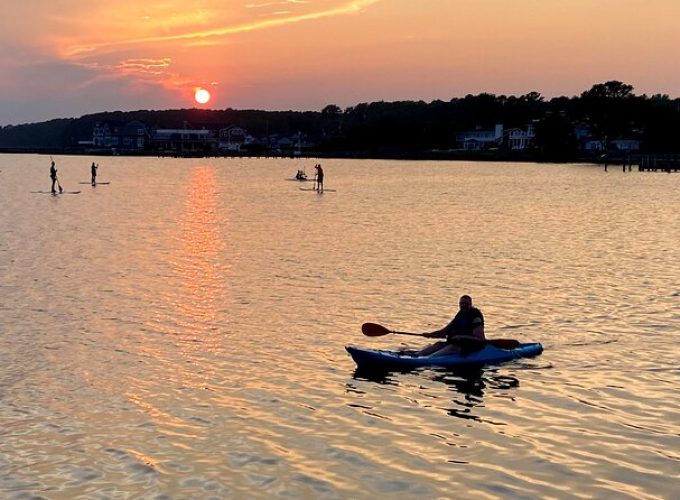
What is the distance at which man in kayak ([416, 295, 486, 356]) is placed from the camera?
735 inches

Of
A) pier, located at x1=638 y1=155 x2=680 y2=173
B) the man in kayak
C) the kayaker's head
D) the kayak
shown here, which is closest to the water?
the kayak

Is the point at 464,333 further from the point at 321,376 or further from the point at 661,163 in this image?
the point at 661,163

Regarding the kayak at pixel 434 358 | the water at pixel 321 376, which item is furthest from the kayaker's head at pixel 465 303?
the water at pixel 321 376

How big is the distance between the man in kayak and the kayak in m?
0.16

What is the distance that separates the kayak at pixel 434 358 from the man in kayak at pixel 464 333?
157 millimetres

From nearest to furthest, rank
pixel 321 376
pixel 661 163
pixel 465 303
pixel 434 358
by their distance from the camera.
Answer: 1. pixel 321 376
2. pixel 465 303
3. pixel 434 358
4. pixel 661 163

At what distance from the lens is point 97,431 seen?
14.5 m

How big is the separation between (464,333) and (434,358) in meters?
0.87

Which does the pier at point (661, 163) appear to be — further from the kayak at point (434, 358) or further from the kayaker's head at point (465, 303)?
the kayaker's head at point (465, 303)

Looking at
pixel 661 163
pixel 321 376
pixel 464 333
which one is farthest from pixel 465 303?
pixel 661 163

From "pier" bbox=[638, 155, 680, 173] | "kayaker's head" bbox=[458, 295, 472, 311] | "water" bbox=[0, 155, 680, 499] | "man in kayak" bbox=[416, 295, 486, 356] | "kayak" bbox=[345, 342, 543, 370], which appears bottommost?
"water" bbox=[0, 155, 680, 499]

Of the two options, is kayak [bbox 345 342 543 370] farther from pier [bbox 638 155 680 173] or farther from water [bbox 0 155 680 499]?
pier [bbox 638 155 680 173]

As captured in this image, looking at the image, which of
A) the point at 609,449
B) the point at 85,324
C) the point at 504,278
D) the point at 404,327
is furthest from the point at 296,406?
the point at 504,278

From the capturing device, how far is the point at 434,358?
61.4ft
